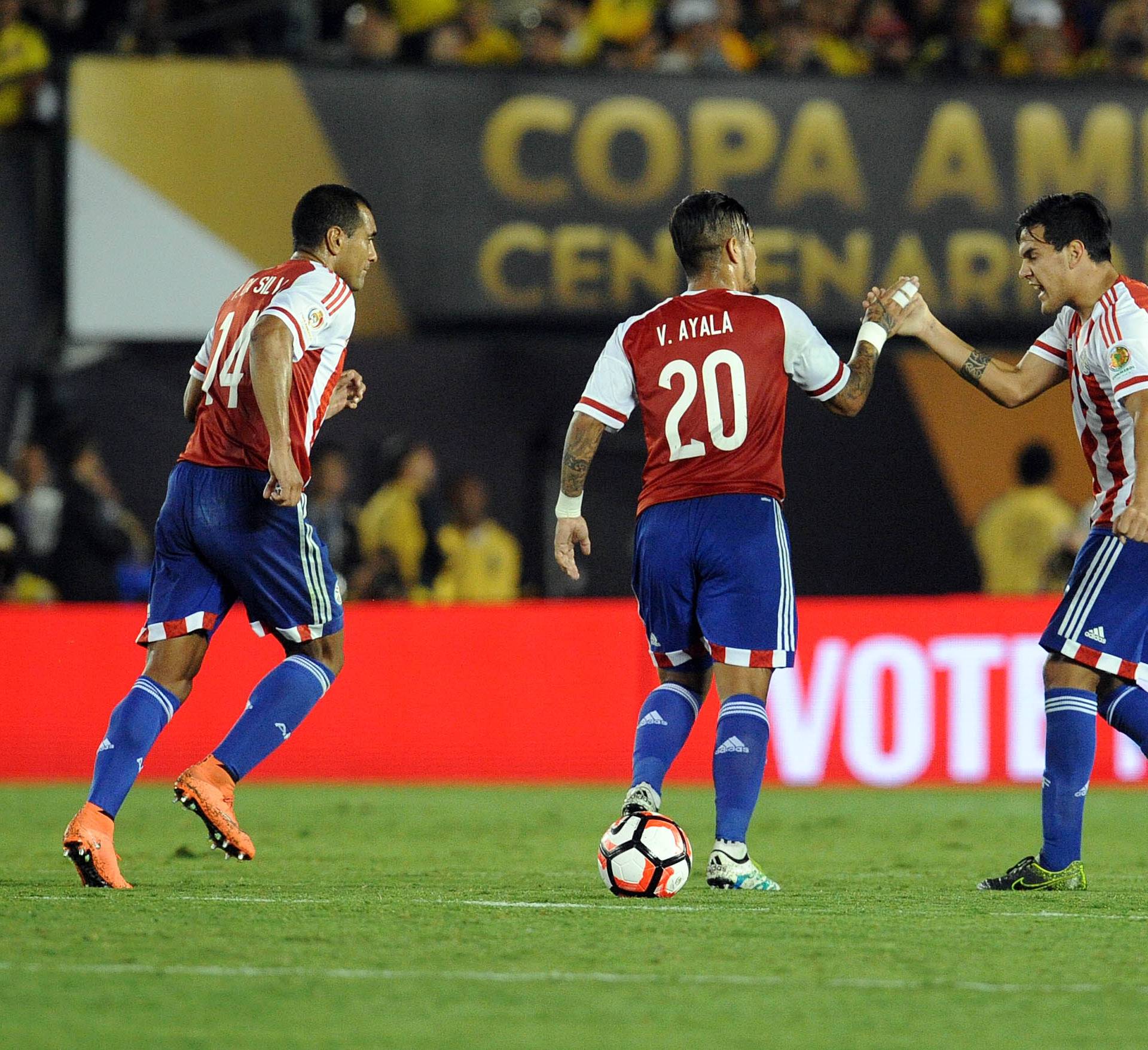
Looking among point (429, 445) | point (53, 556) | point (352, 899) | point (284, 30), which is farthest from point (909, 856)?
point (284, 30)

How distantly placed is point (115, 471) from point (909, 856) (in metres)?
8.12

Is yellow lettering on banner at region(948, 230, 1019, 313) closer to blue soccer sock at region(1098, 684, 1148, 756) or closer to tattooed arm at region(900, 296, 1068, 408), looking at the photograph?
tattooed arm at region(900, 296, 1068, 408)

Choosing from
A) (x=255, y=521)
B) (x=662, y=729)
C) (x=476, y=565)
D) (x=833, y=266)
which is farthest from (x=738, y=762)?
(x=833, y=266)

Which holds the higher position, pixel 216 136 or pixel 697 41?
pixel 697 41

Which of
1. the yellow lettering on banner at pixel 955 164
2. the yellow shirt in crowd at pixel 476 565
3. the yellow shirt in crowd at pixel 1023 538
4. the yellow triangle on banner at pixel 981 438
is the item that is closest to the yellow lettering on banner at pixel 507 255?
the yellow shirt in crowd at pixel 476 565

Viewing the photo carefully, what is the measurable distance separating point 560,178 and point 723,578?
827cm

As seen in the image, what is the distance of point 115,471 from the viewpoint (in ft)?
45.6

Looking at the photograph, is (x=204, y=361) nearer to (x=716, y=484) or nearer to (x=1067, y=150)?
(x=716, y=484)

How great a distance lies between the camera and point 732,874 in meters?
5.86

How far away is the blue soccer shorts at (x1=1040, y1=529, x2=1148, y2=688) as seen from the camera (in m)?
5.99

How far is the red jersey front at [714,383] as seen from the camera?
6035mm

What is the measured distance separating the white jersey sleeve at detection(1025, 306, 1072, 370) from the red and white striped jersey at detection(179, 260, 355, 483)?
238cm

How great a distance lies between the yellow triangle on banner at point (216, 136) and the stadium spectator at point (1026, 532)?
4.79 meters

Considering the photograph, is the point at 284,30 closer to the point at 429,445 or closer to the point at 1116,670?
the point at 429,445
